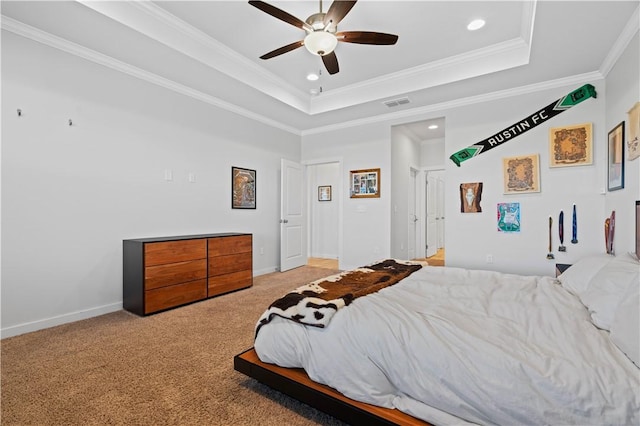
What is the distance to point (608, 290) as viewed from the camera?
5.25 ft

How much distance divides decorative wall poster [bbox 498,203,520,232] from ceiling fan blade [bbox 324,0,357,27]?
3193 millimetres

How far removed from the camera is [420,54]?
3.56 meters

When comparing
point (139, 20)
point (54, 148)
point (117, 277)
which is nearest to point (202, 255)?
point (117, 277)

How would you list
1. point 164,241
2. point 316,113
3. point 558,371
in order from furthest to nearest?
point 316,113, point 164,241, point 558,371

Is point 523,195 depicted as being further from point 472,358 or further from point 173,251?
point 173,251

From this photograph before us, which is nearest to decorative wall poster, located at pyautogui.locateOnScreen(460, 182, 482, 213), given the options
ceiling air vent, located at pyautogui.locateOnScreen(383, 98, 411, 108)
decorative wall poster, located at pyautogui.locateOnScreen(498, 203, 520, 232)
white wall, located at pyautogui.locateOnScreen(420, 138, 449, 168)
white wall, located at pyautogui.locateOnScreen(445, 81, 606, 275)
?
white wall, located at pyautogui.locateOnScreen(445, 81, 606, 275)

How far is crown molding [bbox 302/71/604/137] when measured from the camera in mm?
3602

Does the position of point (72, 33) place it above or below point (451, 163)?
above

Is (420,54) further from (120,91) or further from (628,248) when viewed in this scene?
(120,91)

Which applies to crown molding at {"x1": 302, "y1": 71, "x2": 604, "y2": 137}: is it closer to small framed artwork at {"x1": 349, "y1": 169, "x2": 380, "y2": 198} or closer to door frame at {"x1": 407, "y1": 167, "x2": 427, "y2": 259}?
small framed artwork at {"x1": 349, "y1": 169, "x2": 380, "y2": 198}

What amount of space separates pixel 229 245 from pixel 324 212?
344 cm

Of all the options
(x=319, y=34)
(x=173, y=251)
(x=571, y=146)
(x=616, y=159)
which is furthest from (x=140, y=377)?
(x=571, y=146)

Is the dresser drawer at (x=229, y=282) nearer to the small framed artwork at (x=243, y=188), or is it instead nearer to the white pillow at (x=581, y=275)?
the small framed artwork at (x=243, y=188)

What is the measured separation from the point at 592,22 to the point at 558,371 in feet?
9.74
